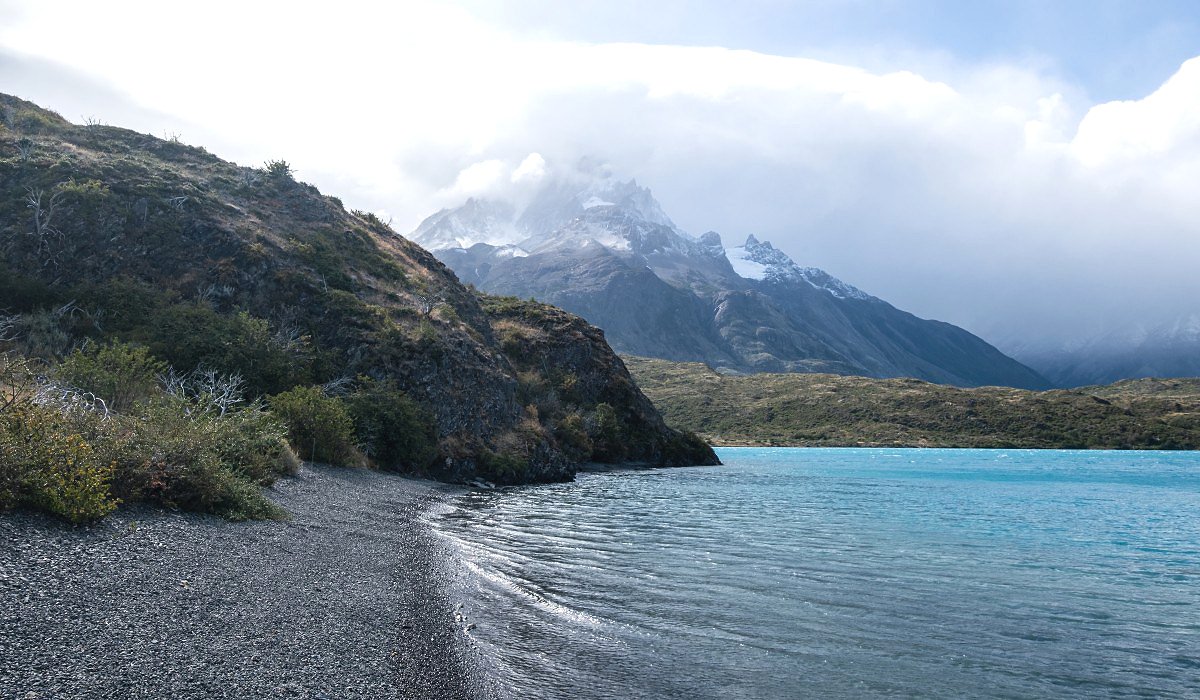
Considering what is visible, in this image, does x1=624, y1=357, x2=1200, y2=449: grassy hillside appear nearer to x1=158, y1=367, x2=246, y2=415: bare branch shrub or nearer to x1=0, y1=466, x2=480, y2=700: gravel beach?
x1=158, y1=367, x2=246, y2=415: bare branch shrub

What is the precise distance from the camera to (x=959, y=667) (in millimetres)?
13562

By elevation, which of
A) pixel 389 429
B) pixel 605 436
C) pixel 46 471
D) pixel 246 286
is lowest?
pixel 605 436

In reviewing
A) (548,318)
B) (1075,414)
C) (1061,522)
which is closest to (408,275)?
(548,318)

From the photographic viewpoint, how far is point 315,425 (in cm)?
3941

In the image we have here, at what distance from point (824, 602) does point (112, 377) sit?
27634 mm

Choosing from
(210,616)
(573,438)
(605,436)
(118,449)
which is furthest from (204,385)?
(605,436)

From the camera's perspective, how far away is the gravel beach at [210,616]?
902 cm

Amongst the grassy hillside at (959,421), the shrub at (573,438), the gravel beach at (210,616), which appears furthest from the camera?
the grassy hillside at (959,421)

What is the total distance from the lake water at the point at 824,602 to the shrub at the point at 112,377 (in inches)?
548

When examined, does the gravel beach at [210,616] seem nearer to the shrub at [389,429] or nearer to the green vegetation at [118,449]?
the green vegetation at [118,449]

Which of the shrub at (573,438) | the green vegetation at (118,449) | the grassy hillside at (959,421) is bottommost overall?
the shrub at (573,438)

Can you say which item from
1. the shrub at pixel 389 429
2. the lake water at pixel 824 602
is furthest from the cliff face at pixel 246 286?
the lake water at pixel 824 602

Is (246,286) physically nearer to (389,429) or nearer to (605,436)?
(389,429)

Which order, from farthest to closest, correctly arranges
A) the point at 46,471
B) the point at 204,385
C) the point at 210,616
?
the point at 204,385 → the point at 46,471 → the point at 210,616
